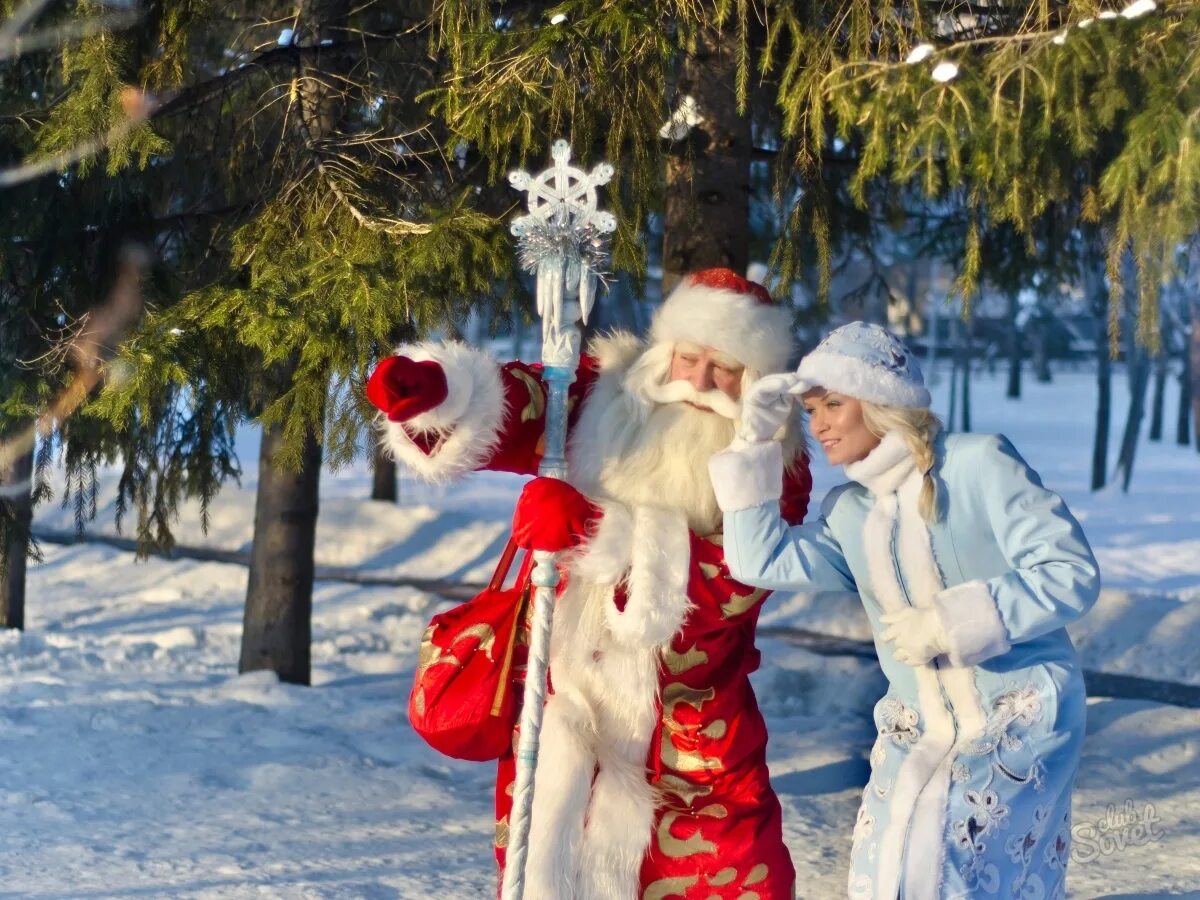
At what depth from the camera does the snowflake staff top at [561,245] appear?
348cm

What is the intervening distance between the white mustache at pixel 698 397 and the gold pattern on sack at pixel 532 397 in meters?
0.32

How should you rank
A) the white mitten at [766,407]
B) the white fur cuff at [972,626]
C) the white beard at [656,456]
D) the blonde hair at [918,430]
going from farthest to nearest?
the white beard at [656,456] < the white mitten at [766,407] < the blonde hair at [918,430] < the white fur cuff at [972,626]

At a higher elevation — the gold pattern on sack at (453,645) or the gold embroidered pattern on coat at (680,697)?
the gold pattern on sack at (453,645)

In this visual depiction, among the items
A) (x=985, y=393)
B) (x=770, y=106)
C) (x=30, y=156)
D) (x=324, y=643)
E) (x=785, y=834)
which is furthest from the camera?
(x=985, y=393)

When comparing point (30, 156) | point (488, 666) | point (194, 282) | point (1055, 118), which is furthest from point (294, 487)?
point (1055, 118)

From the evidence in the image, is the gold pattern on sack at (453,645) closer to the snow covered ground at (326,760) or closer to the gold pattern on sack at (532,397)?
the gold pattern on sack at (532,397)

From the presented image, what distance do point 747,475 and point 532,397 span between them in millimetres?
823

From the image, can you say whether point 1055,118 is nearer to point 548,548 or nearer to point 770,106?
point 770,106

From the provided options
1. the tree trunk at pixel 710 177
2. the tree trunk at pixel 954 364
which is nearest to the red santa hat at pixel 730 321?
the tree trunk at pixel 710 177

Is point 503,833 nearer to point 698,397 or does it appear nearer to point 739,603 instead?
point 739,603

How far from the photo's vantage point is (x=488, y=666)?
3.54 meters

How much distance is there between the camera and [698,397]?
3.55 meters

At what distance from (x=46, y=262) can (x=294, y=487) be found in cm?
230

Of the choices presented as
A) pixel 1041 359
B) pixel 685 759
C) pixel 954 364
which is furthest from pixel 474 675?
pixel 1041 359
